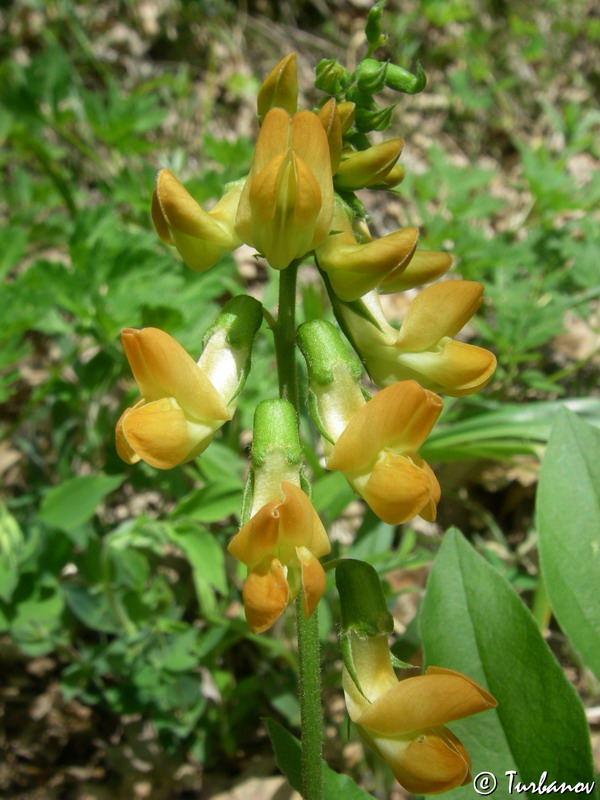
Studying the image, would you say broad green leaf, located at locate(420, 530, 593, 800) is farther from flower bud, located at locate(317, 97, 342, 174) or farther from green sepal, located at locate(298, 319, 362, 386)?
flower bud, located at locate(317, 97, 342, 174)

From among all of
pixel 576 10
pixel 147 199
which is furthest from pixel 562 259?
pixel 576 10

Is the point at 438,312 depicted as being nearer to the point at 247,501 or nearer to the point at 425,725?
the point at 247,501

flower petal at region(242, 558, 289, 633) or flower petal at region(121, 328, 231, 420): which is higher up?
flower petal at region(121, 328, 231, 420)

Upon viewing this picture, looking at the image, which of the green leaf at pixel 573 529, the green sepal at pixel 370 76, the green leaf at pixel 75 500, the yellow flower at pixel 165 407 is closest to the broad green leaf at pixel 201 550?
the green leaf at pixel 75 500

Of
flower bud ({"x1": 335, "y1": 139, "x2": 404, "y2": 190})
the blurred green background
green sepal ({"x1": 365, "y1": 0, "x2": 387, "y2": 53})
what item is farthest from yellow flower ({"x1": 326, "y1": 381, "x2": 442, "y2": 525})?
the blurred green background

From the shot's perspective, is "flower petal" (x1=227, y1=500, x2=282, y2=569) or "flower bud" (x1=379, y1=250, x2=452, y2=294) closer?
"flower petal" (x1=227, y1=500, x2=282, y2=569)

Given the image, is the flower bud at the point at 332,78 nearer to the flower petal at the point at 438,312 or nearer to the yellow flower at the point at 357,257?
the yellow flower at the point at 357,257

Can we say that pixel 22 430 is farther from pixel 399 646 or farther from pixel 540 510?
pixel 540 510

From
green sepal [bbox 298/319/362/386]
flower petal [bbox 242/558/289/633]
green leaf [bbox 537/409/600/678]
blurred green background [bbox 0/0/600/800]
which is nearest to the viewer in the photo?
flower petal [bbox 242/558/289/633]
